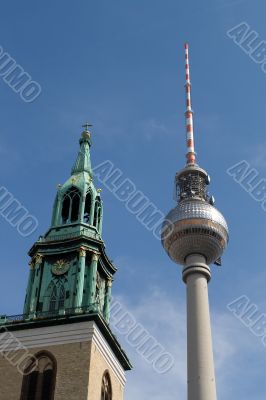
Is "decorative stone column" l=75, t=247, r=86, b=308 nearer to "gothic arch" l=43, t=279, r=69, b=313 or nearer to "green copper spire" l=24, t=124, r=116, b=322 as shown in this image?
"green copper spire" l=24, t=124, r=116, b=322

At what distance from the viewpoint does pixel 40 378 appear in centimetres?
4416

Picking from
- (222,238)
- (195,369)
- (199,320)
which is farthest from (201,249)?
(195,369)

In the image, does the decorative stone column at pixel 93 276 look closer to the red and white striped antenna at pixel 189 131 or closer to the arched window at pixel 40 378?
the arched window at pixel 40 378

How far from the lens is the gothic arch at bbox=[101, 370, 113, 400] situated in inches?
1816

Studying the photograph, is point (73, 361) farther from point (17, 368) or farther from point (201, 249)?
point (201, 249)

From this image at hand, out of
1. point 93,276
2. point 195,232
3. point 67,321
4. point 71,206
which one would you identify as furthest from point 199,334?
point 67,321

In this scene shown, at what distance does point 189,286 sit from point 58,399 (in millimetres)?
27840

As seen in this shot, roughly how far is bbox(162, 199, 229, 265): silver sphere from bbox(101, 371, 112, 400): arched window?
84.0 feet

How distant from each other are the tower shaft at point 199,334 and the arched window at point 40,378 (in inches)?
701

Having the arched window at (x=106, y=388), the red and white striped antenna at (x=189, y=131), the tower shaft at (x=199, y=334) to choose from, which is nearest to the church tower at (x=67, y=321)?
the arched window at (x=106, y=388)

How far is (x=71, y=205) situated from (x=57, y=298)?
1015 centimetres

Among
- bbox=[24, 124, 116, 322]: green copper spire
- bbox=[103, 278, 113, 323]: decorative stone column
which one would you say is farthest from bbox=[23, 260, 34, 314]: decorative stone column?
bbox=[103, 278, 113, 323]: decorative stone column

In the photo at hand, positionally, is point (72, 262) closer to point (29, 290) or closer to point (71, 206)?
point (29, 290)

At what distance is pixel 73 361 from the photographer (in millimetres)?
44312
